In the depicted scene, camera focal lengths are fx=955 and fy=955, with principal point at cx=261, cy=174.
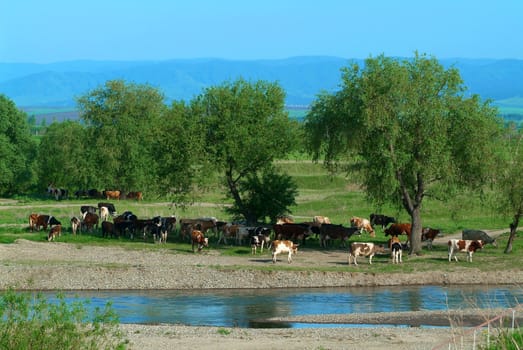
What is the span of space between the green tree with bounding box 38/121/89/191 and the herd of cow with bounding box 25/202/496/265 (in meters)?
28.1

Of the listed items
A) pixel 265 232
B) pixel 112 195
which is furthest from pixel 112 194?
pixel 265 232

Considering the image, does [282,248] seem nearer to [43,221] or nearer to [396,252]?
[396,252]

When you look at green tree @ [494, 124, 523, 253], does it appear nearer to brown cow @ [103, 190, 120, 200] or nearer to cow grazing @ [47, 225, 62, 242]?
cow grazing @ [47, 225, 62, 242]

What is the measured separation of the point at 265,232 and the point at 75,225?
11426 millimetres

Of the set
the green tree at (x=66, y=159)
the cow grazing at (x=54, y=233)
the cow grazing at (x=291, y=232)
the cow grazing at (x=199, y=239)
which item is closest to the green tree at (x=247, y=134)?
the cow grazing at (x=291, y=232)

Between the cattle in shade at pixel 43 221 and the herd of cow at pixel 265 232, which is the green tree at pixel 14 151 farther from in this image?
the herd of cow at pixel 265 232

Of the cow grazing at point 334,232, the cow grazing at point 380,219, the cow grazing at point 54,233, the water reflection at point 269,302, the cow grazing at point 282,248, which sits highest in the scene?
the cow grazing at point 380,219

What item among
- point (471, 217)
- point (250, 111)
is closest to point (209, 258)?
point (250, 111)

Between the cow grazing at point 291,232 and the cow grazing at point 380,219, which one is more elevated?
the cow grazing at point 380,219

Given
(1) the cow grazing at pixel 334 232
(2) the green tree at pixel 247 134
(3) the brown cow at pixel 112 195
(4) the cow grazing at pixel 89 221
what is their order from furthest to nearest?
(3) the brown cow at pixel 112 195 < (4) the cow grazing at pixel 89 221 < (2) the green tree at pixel 247 134 < (1) the cow grazing at pixel 334 232

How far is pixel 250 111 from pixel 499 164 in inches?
616

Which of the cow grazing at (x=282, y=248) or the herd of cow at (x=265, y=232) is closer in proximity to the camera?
the cow grazing at (x=282, y=248)

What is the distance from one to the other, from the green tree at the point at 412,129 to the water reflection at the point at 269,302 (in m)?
7.50

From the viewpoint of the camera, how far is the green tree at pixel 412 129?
47125 mm
